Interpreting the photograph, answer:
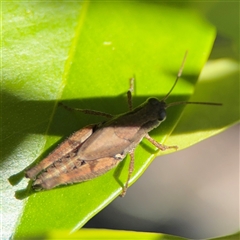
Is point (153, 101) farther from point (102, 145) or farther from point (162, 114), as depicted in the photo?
point (102, 145)

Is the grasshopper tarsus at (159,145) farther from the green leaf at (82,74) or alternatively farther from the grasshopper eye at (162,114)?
the grasshopper eye at (162,114)

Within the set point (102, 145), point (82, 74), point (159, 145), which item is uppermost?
point (82, 74)

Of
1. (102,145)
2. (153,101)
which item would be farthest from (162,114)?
(102,145)

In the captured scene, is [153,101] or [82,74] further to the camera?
[153,101]

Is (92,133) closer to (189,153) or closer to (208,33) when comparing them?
(208,33)

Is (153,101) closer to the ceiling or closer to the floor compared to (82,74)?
closer to the floor

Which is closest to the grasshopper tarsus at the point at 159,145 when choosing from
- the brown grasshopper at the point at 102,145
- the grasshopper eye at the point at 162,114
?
the brown grasshopper at the point at 102,145
